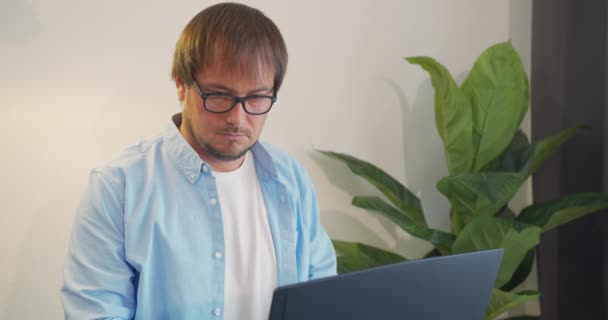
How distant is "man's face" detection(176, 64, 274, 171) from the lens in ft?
4.24

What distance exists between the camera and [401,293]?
103 centimetres

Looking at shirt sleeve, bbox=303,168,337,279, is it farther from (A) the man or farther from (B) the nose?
(B) the nose

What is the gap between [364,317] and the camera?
3.33 feet

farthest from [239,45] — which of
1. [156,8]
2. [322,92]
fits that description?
[322,92]

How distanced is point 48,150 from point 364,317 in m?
1.18

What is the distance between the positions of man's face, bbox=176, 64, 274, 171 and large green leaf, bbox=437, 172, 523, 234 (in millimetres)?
820

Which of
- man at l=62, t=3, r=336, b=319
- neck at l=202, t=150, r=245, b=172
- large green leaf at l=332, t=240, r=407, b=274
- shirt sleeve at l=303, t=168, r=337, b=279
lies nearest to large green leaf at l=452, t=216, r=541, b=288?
large green leaf at l=332, t=240, r=407, b=274

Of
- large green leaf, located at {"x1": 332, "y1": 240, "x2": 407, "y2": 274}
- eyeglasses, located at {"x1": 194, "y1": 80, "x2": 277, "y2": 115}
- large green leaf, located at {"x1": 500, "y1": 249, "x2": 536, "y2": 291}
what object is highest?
eyeglasses, located at {"x1": 194, "y1": 80, "x2": 277, "y2": 115}

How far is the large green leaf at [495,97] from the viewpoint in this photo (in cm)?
206

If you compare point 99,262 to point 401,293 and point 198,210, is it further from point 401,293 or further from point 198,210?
point 401,293

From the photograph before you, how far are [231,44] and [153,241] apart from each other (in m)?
0.39

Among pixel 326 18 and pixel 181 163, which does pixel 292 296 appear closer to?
pixel 181 163

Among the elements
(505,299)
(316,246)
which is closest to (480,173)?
(505,299)

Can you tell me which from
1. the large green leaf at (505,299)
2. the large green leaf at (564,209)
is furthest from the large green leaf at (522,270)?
the large green leaf at (505,299)
